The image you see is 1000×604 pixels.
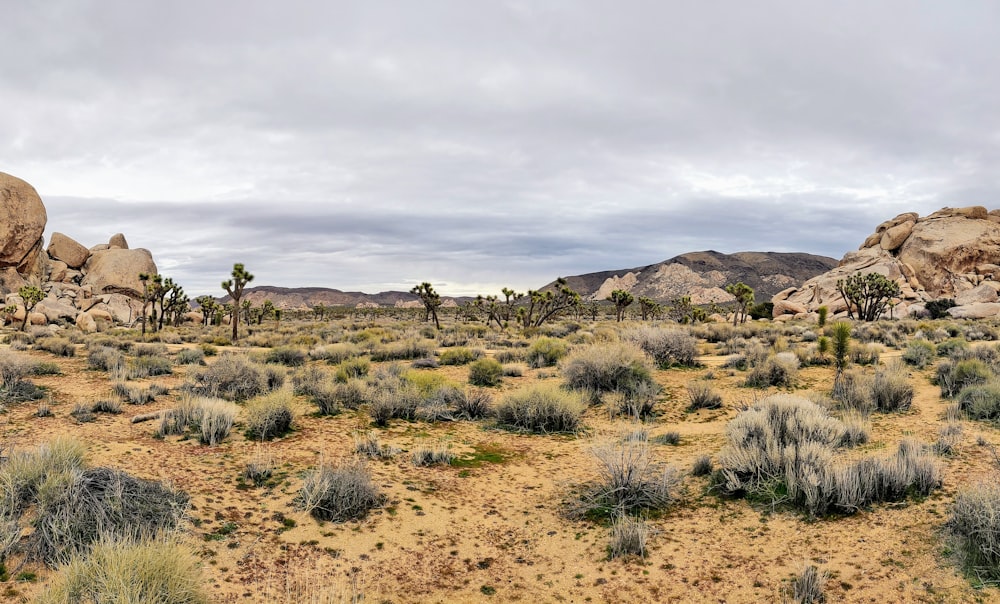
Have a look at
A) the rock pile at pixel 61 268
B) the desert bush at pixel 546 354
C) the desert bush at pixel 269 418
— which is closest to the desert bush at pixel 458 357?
the desert bush at pixel 546 354

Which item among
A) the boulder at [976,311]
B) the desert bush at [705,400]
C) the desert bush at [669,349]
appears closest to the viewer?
the desert bush at [705,400]

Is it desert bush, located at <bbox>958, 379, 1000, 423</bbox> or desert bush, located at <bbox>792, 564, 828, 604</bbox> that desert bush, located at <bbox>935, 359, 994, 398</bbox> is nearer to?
desert bush, located at <bbox>958, 379, 1000, 423</bbox>

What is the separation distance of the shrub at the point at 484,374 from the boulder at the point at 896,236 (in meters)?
79.0

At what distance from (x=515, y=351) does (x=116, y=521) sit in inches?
710

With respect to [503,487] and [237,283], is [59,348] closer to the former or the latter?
Result: [237,283]

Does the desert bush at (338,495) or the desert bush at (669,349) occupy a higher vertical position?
the desert bush at (669,349)

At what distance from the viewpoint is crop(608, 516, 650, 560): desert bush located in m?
5.62

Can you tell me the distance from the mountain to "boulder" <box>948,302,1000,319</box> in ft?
281

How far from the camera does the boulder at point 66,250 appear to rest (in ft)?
209

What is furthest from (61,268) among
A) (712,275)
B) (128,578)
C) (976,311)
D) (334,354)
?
(712,275)

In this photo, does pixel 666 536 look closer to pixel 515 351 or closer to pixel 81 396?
pixel 81 396

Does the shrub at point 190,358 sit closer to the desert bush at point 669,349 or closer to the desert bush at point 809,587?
the desert bush at point 669,349

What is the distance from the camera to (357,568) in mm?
5273

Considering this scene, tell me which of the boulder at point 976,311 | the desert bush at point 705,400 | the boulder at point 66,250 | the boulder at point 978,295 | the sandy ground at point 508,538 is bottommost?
the sandy ground at point 508,538
